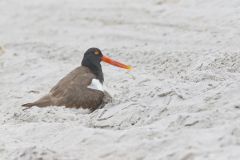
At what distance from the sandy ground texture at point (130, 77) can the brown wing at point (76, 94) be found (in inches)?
7.2

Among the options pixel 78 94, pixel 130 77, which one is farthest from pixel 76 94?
pixel 130 77

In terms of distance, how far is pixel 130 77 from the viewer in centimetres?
1045

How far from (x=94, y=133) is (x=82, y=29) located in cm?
827

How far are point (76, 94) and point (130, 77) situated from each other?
1854 mm

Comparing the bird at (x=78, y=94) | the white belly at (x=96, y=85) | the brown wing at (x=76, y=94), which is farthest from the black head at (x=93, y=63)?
the brown wing at (x=76, y=94)

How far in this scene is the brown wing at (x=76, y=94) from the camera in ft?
28.4

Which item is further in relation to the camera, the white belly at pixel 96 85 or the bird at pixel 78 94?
the white belly at pixel 96 85

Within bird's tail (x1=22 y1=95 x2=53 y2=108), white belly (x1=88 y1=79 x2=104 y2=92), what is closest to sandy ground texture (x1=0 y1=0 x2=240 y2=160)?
bird's tail (x1=22 y1=95 x2=53 y2=108)

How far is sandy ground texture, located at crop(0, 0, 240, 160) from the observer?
6.06 meters

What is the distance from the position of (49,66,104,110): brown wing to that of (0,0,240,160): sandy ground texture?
183 mm

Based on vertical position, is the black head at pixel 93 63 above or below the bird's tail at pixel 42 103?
above

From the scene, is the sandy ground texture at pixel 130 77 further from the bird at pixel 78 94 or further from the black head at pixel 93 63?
the black head at pixel 93 63

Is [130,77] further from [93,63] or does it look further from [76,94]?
[76,94]

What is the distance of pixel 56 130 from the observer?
7.05 meters
